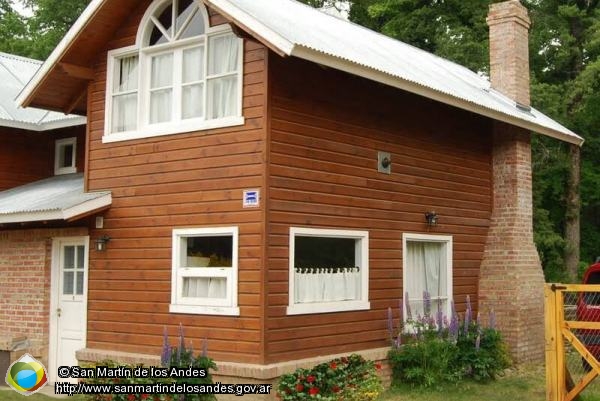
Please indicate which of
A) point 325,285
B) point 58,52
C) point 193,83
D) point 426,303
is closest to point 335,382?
point 325,285

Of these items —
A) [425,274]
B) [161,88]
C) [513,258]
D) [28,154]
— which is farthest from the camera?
[28,154]

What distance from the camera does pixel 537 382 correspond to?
1189cm

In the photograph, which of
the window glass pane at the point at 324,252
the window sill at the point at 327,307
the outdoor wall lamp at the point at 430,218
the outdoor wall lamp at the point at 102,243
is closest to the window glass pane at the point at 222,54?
the window glass pane at the point at 324,252

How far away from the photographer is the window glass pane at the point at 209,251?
991cm

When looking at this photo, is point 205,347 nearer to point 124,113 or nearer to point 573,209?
point 124,113

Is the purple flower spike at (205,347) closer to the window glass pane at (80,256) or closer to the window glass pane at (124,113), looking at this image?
the window glass pane at (80,256)

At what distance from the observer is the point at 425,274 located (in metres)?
12.5

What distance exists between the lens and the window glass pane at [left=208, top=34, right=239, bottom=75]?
10.1 metres

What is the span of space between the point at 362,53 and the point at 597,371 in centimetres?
524

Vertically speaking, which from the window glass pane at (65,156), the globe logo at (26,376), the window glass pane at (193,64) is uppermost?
the window glass pane at (193,64)

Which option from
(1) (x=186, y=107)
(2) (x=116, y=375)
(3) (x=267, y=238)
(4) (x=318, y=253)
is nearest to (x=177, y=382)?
(2) (x=116, y=375)

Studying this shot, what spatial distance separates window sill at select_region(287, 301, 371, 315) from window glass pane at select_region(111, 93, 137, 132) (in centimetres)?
369

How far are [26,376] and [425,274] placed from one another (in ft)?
20.3

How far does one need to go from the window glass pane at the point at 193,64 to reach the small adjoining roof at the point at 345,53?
2.97 feet
